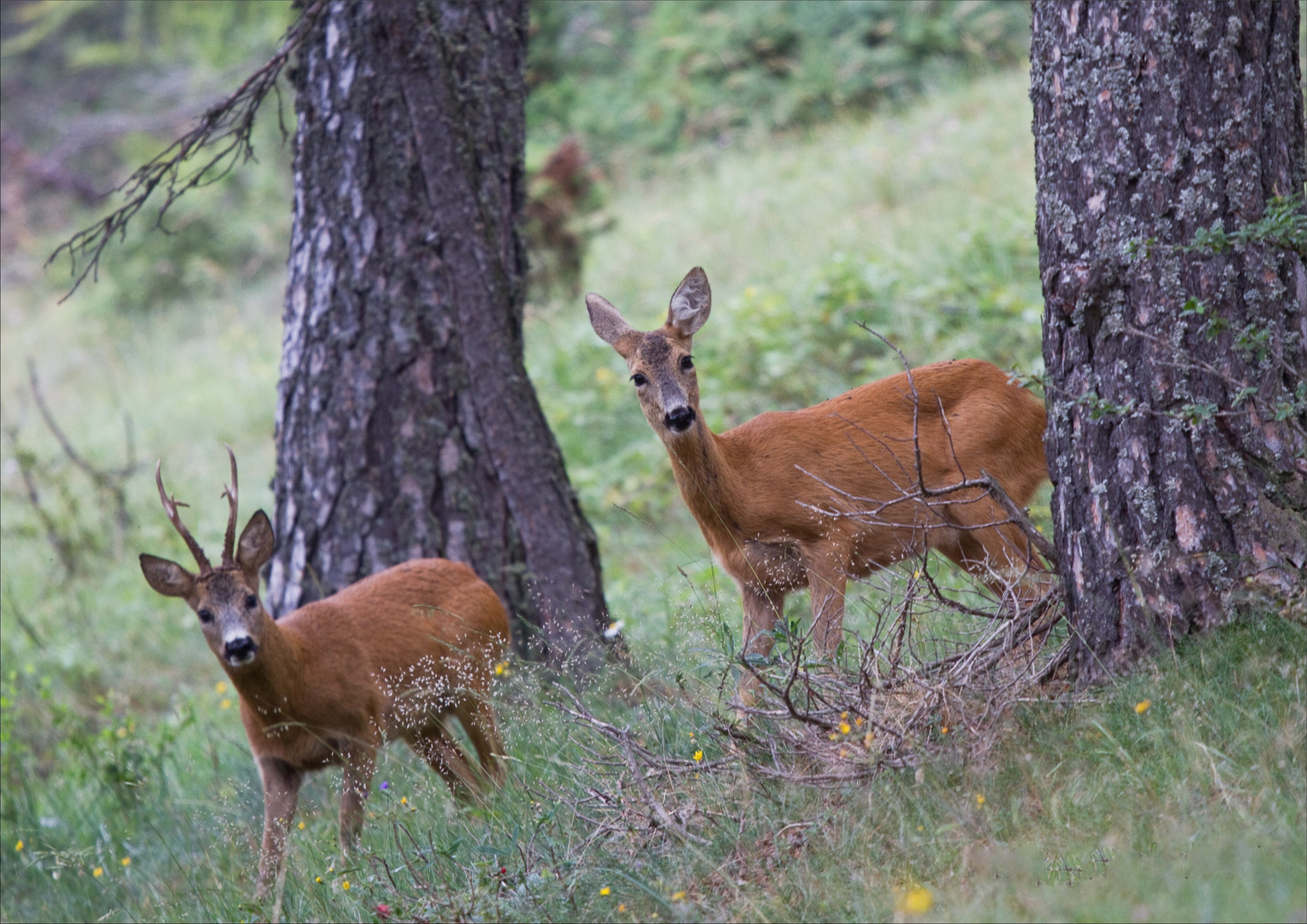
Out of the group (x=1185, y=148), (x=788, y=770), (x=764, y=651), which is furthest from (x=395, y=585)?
(x=1185, y=148)

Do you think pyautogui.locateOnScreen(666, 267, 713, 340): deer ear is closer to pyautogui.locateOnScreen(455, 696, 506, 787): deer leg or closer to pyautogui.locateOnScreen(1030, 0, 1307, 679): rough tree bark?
pyautogui.locateOnScreen(455, 696, 506, 787): deer leg

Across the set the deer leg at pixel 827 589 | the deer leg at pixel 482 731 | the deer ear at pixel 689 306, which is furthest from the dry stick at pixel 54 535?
the deer leg at pixel 827 589

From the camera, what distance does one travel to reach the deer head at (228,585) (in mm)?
4805

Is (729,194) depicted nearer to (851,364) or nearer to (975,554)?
(851,364)

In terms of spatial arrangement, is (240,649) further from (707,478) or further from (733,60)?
(733,60)

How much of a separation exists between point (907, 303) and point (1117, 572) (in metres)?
5.38

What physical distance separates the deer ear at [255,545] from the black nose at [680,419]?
1.64m

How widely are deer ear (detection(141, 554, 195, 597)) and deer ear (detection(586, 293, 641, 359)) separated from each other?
1.90 meters

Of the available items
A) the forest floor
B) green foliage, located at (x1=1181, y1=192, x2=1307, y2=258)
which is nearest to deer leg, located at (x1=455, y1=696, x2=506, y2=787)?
the forest floor

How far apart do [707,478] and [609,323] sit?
905 mm

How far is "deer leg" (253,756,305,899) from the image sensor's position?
4.67 m

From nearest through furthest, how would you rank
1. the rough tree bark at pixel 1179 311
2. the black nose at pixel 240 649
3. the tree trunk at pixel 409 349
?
1. the rough tree bark at pixel 1179 311
2. the black nose at pixel 240 649
3. the tree trunk at pixel 409 349

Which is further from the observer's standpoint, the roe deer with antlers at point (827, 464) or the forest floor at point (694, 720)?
the roe deer with antlers at point (827, 464)

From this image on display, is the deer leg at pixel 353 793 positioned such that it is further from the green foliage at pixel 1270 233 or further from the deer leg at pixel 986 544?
the green foliage at pixel 1270 233
